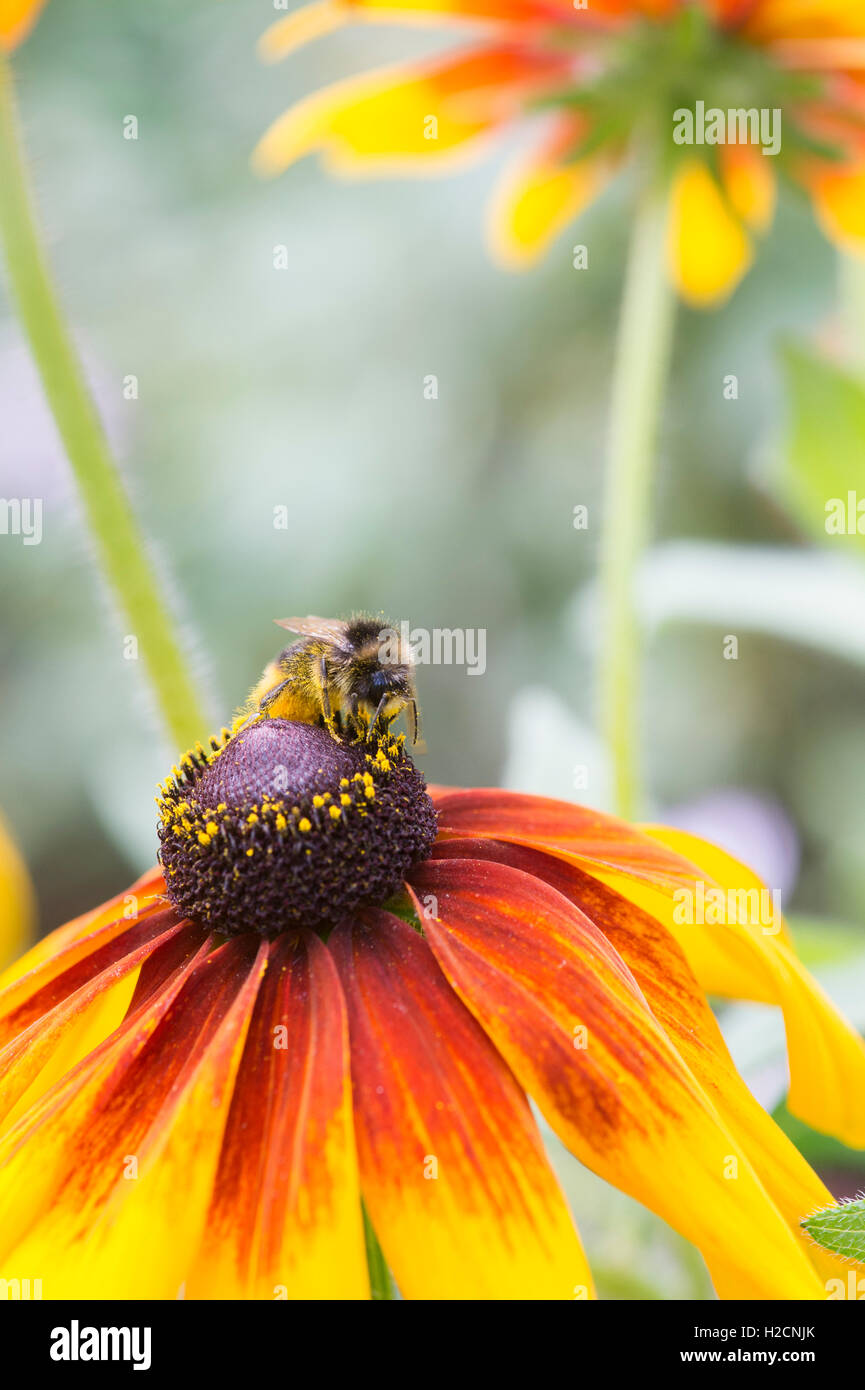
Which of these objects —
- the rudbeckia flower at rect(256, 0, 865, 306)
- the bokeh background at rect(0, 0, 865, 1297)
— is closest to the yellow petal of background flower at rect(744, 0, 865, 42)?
the rudbeckia flower at rect(256, 0, 865, 306)

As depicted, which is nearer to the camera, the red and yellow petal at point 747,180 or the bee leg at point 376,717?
the bee leg at point 376,717

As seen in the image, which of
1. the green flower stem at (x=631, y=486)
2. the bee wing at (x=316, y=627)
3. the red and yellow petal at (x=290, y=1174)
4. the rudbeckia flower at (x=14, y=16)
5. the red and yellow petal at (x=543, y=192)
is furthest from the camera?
the red and yellow petal at (x=543, y=192)

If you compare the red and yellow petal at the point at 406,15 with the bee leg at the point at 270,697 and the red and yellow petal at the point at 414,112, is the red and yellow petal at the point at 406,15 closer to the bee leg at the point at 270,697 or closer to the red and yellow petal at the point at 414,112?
the red and yellow petal at the point at 414,112

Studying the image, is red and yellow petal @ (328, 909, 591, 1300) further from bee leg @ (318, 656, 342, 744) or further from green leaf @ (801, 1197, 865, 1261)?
bee leg @ (318, 656, 342, 744)

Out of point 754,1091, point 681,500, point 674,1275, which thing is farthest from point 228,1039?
point 681,500

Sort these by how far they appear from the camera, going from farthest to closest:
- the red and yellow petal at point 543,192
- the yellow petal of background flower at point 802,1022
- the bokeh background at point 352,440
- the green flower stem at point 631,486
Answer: the bokeh background at point 352,440, the red and yellow petal at point 543,192, the green flower stem at point 631,486, the yellow petal of background flower at point 802,1022

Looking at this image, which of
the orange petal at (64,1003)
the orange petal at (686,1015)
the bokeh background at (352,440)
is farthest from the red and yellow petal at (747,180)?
the bokeh background at (352,440)

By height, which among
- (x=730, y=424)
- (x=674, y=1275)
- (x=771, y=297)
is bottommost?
(x=674, y=1275)
